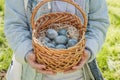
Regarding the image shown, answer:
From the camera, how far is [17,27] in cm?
207

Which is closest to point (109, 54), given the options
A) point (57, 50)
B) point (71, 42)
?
point (71, 42)

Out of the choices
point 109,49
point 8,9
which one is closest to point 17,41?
point 8,9

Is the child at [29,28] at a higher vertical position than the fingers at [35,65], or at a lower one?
higher

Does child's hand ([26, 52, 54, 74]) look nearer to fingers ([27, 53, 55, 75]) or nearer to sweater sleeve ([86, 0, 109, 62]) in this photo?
fingers ([27, 53, 55, 75])

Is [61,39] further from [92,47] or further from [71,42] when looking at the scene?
[92,47]

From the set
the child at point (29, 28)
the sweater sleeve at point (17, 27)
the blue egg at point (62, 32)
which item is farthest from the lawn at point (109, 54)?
the blue egg at point (62, 32)

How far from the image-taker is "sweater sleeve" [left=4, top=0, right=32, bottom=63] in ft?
6.66

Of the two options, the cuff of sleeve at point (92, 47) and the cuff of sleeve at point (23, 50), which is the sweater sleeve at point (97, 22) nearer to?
the cuff of sleeve at point (92, 47)

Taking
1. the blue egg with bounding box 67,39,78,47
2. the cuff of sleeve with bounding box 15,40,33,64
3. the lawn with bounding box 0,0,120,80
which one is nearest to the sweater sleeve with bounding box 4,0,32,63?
the cuff of sleeve with bounding box 15,40,33,64

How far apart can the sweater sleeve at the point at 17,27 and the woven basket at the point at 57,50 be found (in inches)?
4.3

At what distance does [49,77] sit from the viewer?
213 cm

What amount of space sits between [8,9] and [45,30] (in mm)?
240

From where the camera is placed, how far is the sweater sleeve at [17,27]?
6.66ft

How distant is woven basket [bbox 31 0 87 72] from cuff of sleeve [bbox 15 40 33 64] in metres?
A: 0.10
